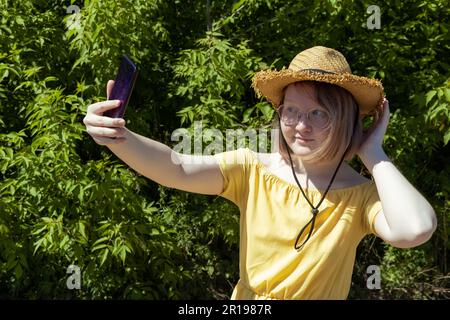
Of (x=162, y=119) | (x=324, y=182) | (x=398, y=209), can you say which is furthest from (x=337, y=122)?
(x=162, y=119)

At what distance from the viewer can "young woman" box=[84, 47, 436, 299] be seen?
1.97m

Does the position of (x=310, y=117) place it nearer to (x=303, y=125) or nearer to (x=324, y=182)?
(x=303, y=125)

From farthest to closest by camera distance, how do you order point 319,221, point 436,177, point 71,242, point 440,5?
point 436,177
point 440,5
point 71,242
point 319,221

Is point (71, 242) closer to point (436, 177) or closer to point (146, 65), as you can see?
point (146, 65)

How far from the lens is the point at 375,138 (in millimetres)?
1998

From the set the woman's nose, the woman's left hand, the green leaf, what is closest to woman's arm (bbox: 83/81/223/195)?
the woman's nose

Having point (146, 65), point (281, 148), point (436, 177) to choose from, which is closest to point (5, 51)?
point (146, 65)

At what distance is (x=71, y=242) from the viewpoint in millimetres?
3730

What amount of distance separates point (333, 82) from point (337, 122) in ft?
0.37

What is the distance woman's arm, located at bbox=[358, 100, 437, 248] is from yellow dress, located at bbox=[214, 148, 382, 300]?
9cm

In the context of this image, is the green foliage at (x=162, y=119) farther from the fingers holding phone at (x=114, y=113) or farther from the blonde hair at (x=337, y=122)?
the fingers holding phone at (x=114, y=113)

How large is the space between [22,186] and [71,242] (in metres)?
0.39

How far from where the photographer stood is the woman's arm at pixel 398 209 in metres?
1.78

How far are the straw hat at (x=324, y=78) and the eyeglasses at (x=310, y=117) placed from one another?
0.09 m
